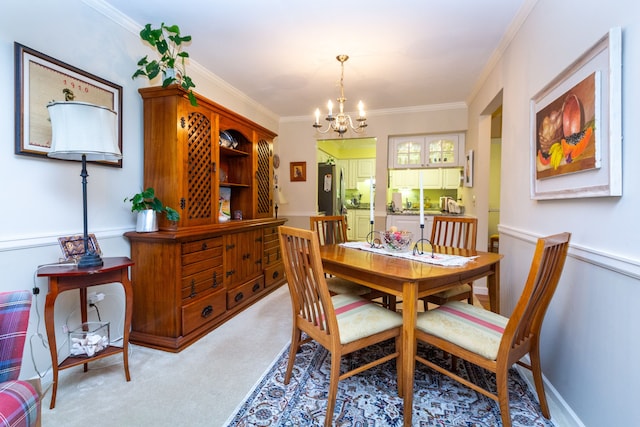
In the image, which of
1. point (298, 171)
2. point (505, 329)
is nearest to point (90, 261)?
point (505, 329)

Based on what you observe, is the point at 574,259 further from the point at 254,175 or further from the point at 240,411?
the point at 254,175

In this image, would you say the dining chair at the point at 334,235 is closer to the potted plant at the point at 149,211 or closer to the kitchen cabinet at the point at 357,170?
the potted plant at the point at 149,211

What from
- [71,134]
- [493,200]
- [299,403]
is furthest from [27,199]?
[493,200]

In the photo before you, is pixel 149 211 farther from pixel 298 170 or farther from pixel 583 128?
pixel 298 170

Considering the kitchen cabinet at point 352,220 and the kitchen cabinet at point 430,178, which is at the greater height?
the kitchen cabinet at point 430,178

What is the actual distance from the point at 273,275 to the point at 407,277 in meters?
2.54

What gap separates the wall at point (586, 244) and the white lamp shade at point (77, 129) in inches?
94.3

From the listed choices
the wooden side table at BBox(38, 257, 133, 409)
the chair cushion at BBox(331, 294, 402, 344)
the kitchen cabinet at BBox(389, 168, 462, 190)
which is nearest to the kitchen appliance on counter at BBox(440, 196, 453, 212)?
the kitchen cabinet at BBox(389, 168, 462, 190)

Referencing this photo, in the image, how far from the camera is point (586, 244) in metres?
1.36

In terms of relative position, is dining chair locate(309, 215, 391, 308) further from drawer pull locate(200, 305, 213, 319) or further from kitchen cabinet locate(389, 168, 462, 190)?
kitchen cabinet locate(389, 168, 462, 190)

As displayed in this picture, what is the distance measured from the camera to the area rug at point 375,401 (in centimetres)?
146

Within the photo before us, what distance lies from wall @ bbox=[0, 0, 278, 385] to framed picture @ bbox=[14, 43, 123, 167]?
4 centimetres

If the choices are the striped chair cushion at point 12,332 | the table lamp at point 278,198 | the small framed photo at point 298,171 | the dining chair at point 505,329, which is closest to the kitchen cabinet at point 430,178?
the small framed photo at point 298,171

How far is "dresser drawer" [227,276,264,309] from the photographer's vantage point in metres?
2.77
